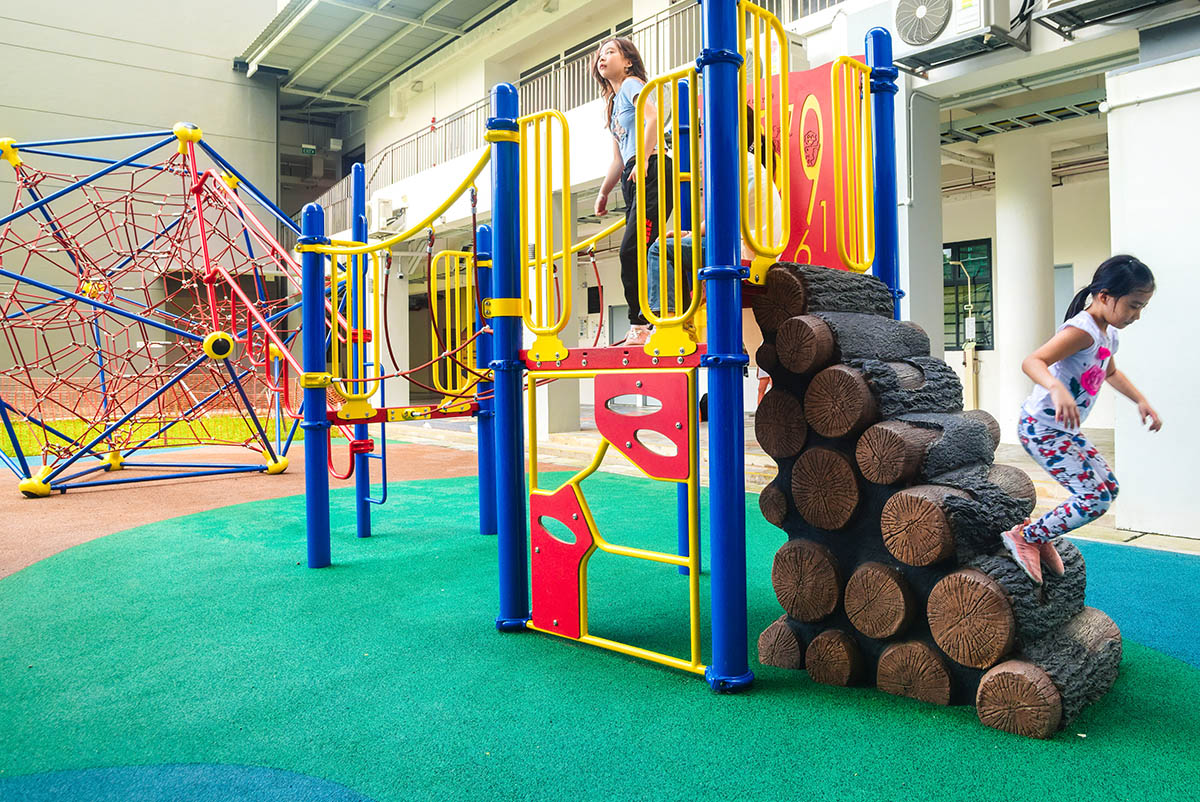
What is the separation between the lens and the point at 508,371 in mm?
3414

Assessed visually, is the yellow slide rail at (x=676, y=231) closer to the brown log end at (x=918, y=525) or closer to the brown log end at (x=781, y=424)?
the brown log end at (x=781, y=424)

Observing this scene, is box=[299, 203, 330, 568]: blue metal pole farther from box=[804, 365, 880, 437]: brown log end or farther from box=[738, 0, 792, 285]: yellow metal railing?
box=[804, 365, 880, 437]: brown log end

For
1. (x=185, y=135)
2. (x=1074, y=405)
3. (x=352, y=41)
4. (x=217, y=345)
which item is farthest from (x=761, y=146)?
(x=352, y=41)

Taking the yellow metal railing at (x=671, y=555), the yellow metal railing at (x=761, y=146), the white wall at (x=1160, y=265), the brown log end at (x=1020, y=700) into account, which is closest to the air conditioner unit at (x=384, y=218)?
the white wall at (x=1160, y=265)

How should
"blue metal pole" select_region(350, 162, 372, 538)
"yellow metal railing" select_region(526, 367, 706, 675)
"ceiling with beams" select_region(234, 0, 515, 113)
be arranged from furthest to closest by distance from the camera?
"ceiling with beams" select_region(234, 0, 515, 113), "blue metal pole" select_region(350, 162, 372, 538), "yellow metal railing" select_region(526, 367, 706, 675)

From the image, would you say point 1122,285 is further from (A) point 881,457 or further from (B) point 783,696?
(B) point 783,696

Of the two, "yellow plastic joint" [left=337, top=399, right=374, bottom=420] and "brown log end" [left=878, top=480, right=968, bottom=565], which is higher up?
"yellow plastic joint" [left=337, top=399, right=374, bottom=420]

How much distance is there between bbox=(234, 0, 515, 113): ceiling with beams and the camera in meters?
15.0

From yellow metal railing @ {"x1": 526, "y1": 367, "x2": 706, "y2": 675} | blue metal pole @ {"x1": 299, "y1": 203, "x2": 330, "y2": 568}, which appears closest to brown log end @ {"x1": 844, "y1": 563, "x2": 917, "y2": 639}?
yellow metal railing @ {"x1": 526, "y1": 367, "x2": 706, "y2": 675}

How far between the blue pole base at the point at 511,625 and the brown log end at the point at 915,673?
1.41m

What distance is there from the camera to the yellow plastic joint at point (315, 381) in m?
4.71

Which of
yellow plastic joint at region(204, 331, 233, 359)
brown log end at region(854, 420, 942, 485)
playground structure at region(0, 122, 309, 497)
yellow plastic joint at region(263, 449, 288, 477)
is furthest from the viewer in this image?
yellow plastic joint at region(263, 449, 288, 477)

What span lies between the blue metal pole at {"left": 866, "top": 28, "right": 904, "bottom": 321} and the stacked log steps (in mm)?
730

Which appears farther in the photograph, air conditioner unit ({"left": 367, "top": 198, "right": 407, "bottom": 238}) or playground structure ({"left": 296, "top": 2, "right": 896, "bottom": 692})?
air conditioner unit ({"left": 367, "top": 198, "right": 407, "bottom": 238})
